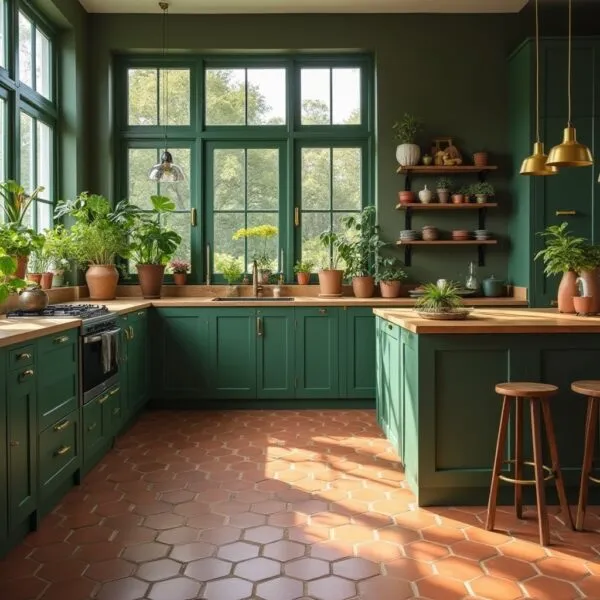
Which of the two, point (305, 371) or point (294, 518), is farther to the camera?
point (305, 371)

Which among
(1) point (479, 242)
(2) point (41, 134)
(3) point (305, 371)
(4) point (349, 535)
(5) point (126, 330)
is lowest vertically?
(4) point (349, 535)

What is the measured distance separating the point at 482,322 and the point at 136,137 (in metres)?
4.02

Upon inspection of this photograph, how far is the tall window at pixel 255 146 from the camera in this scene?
235 inches

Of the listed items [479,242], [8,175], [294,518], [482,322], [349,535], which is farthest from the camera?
[479,242]

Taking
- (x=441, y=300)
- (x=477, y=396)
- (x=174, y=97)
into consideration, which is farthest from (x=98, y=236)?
(x=477, y=396)

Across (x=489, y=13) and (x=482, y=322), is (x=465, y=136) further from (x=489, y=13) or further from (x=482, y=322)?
(x=482, y=322)

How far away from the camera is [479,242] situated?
5676mm

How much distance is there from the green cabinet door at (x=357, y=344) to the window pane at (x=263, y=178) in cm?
142

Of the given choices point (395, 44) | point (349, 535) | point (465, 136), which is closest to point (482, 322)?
point (349, 535)

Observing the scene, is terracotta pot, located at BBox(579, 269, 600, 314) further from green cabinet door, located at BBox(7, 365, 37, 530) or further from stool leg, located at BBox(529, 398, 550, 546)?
green cabinet door, located at BBox(7, 365, 37, 530)

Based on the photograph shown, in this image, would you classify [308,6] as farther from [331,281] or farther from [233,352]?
[233,352]

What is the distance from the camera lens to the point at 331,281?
226 inches

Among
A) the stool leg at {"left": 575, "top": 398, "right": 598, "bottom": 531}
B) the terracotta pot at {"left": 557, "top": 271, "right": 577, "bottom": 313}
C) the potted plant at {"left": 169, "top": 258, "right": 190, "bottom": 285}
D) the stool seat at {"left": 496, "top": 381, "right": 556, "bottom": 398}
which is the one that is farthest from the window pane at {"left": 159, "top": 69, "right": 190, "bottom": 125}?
the stool leg at {"left": 575, "top": 398, "right": 598, "bottom": 531}

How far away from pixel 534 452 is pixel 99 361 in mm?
2464
